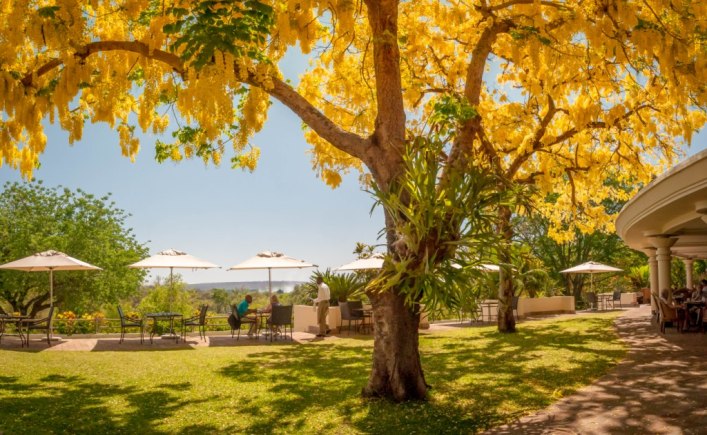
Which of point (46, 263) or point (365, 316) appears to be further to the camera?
point (365, 316)

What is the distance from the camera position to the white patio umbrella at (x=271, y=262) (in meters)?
15.8

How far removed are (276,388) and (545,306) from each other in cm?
1654

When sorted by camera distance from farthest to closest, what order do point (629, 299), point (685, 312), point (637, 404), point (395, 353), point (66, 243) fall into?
point (629, 299)
point (66, 243)
point (685, 312)
point (395, 353)
point (637, 404)

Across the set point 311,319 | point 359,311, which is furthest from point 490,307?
point 311,319

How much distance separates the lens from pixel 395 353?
22.0ft

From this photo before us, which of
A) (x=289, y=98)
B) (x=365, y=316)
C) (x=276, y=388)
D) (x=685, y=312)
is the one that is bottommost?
(x=276, y=388)

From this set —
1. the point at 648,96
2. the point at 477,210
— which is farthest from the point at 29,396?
the point at 648,96

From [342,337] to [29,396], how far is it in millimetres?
8072

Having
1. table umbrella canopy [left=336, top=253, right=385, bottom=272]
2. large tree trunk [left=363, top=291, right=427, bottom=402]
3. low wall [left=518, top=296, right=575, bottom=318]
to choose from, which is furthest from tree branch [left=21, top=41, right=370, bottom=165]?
low wall [left=518, top=296, right=575, bottom=318]

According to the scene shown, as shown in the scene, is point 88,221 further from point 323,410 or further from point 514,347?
point 323,410

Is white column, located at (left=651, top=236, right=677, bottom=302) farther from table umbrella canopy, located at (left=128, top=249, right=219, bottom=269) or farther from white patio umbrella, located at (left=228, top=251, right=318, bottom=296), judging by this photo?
table umbrella canopy, located at (left=128, top=249, right=219, bottom=269)

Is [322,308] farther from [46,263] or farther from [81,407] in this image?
[81,407]

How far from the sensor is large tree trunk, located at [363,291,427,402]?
6664 mm

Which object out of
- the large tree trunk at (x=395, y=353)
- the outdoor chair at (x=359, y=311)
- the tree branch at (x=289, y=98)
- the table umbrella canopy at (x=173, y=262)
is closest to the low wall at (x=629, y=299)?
the outdoor chair at (x=359, y=311)
